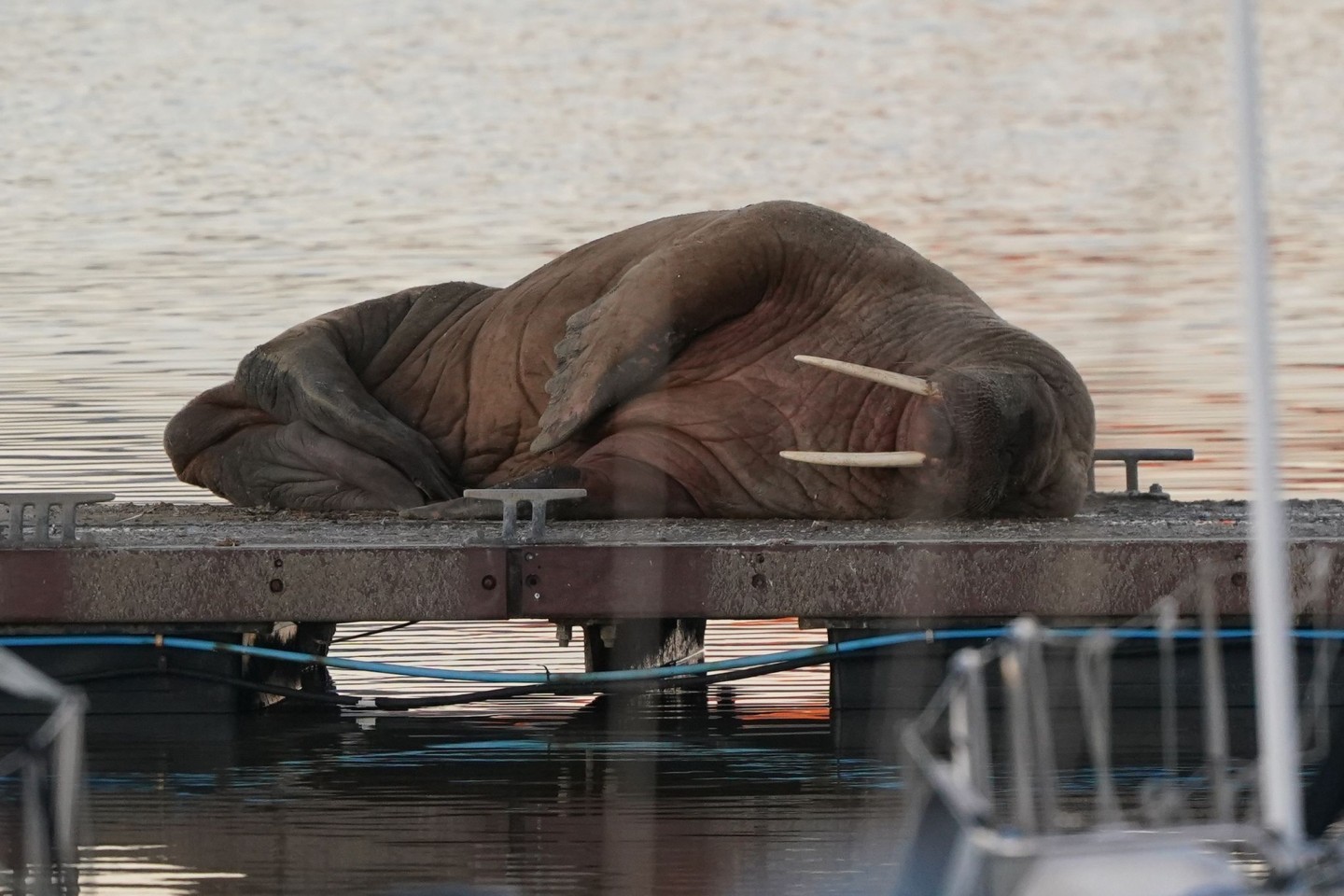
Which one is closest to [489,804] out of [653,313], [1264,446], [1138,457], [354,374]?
[653,313]

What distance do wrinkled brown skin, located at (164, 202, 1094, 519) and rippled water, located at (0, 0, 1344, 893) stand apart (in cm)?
66

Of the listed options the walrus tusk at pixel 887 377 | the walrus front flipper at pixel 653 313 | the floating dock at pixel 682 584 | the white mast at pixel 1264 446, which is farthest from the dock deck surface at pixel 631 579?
the white mast at pixel 1264 446

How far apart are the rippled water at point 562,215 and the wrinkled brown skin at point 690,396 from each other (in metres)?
0.66

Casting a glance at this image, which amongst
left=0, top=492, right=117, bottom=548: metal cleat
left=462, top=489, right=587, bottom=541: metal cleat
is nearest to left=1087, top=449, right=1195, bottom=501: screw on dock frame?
left=462, top=489, right=587, bottom=541: metal cleat

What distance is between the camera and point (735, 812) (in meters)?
5.47

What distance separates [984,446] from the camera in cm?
735

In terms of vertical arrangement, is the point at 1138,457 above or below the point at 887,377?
below

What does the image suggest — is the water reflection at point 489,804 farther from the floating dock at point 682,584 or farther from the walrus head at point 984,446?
the walrus head at point 984,446

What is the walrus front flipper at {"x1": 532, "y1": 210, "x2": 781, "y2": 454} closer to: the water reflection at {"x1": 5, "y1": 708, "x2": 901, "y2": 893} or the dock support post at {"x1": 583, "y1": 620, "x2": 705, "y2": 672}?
the dock support post at {"x1": 583, "y1": 620, "x2": 705, "y2": 672}

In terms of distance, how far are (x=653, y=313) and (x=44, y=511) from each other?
2313mm

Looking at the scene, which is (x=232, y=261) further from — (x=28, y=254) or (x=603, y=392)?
(x=603, y=392)

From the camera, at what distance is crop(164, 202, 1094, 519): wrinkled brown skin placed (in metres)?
7.66

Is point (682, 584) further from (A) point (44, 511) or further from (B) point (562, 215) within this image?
(B) point (562, 215)

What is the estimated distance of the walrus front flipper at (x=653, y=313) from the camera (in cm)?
790
